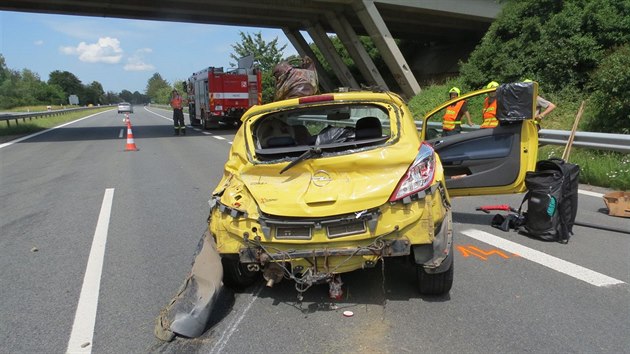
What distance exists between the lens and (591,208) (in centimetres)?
620

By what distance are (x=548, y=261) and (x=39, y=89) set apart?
390 ft

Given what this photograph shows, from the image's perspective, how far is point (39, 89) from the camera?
336 feet

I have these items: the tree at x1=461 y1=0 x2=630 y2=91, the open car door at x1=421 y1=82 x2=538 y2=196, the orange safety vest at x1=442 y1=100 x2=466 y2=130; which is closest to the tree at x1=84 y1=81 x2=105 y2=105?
the tree at x1=461 y1=0 x2=630 y2=91

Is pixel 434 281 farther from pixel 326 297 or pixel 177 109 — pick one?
pixel 177 109

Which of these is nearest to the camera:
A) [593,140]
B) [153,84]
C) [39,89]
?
[593,140]

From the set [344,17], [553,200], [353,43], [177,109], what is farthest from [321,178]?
[353,43]

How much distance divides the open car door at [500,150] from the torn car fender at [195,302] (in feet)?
10.1

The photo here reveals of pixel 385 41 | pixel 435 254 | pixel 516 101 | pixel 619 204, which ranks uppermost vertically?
pixel 385 41

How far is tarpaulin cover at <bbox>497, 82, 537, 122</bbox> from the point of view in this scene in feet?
16.3

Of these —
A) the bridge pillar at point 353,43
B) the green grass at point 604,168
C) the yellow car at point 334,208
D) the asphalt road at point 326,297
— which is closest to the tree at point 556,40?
the green grass at point 604,168

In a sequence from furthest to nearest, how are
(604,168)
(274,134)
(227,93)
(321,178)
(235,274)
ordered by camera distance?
(227,93) < (604,168) < (274,134) < (235,274) < (321,178)

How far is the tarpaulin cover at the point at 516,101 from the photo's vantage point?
4.98m

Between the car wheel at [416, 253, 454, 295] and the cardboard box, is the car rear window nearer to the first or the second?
the car wheel at [416, 253, 454, 295]

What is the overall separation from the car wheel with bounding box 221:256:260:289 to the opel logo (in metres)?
0.88
